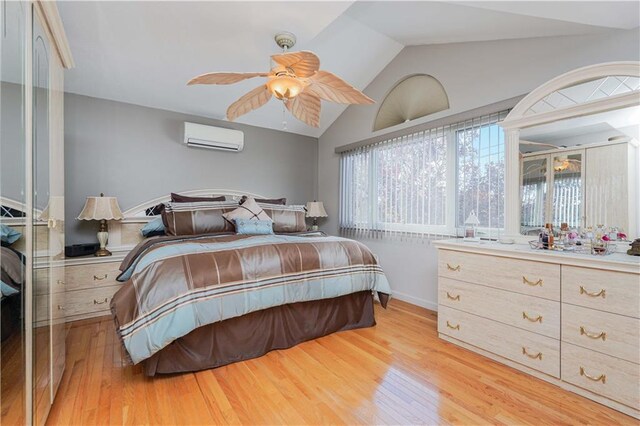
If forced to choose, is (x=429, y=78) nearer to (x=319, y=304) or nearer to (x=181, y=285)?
(x=319, y=304)

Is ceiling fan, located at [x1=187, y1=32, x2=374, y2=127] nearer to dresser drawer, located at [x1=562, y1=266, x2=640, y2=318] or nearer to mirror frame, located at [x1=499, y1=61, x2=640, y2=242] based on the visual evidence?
mirror frame, located at [x1=499, y1=61, x2=640, y2=242]

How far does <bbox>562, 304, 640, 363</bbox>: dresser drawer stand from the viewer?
1461 mm

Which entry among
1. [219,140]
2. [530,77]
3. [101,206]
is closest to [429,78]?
[530,77]

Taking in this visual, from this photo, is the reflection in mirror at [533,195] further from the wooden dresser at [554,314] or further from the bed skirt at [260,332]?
the bed skirt at [260,332]

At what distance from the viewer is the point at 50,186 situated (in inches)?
57.9

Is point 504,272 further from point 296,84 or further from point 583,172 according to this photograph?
point 296,84

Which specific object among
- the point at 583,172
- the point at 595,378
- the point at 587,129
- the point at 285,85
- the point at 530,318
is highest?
the point at 285,85

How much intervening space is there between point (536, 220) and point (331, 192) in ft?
8.89

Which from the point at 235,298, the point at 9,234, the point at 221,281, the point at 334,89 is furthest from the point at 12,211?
the point at 334,89

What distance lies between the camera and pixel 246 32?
2.49 metres

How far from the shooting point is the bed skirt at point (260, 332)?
5.92ft

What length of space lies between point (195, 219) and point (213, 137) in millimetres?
1235

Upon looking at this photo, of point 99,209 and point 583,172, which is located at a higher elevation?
point 583,172

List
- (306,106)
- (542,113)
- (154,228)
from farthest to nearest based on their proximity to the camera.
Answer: (154,228) → (306,106) → (542,113)
